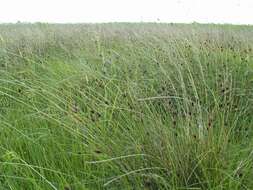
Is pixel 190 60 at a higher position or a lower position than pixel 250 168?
higher

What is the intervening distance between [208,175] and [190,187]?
82 millimetres

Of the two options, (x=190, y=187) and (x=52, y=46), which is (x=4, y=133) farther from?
(x=52, y=46)

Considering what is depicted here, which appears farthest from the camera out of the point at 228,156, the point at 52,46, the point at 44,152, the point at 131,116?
the point at 52,46

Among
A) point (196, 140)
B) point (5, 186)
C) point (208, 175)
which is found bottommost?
point (5, 186)

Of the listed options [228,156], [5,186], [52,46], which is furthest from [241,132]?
[52,46]

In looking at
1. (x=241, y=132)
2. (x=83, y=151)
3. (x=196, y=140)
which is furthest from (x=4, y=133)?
(x=241, y=132)

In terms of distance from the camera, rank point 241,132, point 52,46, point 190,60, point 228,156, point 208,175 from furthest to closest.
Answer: point 52,46, point 190,60, point 241,132, point 228,156, point 208,175

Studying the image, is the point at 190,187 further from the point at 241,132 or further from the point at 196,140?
the point at 241,132

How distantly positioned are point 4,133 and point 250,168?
124 centimetres

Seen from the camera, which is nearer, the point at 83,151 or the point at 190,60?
the point at 83,151

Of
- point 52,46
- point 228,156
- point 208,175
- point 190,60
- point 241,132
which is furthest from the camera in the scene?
point 52,46

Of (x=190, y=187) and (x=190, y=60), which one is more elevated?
(x=190, y=60)

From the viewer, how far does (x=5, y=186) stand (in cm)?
161

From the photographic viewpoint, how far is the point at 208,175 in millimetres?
1457
